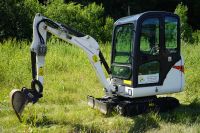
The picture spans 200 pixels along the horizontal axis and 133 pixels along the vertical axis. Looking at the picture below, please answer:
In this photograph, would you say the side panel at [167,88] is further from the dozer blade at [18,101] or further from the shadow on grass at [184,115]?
the dozer blade at [18,101]

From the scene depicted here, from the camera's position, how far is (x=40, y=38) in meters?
8.52

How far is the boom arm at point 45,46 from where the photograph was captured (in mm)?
8414

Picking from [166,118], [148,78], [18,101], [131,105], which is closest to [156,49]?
[148,78]

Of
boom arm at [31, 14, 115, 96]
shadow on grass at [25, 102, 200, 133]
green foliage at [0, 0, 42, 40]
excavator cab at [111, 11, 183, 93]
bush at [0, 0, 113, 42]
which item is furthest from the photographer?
bush at [0, 0, 113, 42]

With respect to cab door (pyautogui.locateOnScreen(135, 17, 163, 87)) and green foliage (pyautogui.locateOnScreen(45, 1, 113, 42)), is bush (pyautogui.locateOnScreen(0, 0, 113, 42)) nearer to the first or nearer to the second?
green foliage (pyautogui.locateOnScreen(45, 1, 113, 42))

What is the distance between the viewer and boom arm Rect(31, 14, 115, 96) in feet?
27.6

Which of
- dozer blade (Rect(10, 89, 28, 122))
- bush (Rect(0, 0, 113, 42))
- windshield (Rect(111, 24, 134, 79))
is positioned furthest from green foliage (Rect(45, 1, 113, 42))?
dozer blade (Rect(10, 89, 28, 122))

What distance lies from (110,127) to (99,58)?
1797 millimetres

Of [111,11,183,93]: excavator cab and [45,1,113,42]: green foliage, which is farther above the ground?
[45,1,113,42]: green foliage

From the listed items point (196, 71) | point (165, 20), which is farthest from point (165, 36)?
point (196, 71)

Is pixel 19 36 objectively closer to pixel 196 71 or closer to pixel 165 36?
pixel 196 71

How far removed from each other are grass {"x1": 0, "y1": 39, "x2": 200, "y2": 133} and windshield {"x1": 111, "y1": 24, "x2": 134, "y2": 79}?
107 centimetres

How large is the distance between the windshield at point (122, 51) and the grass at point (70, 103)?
42.3 inches

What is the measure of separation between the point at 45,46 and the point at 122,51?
206 cm
